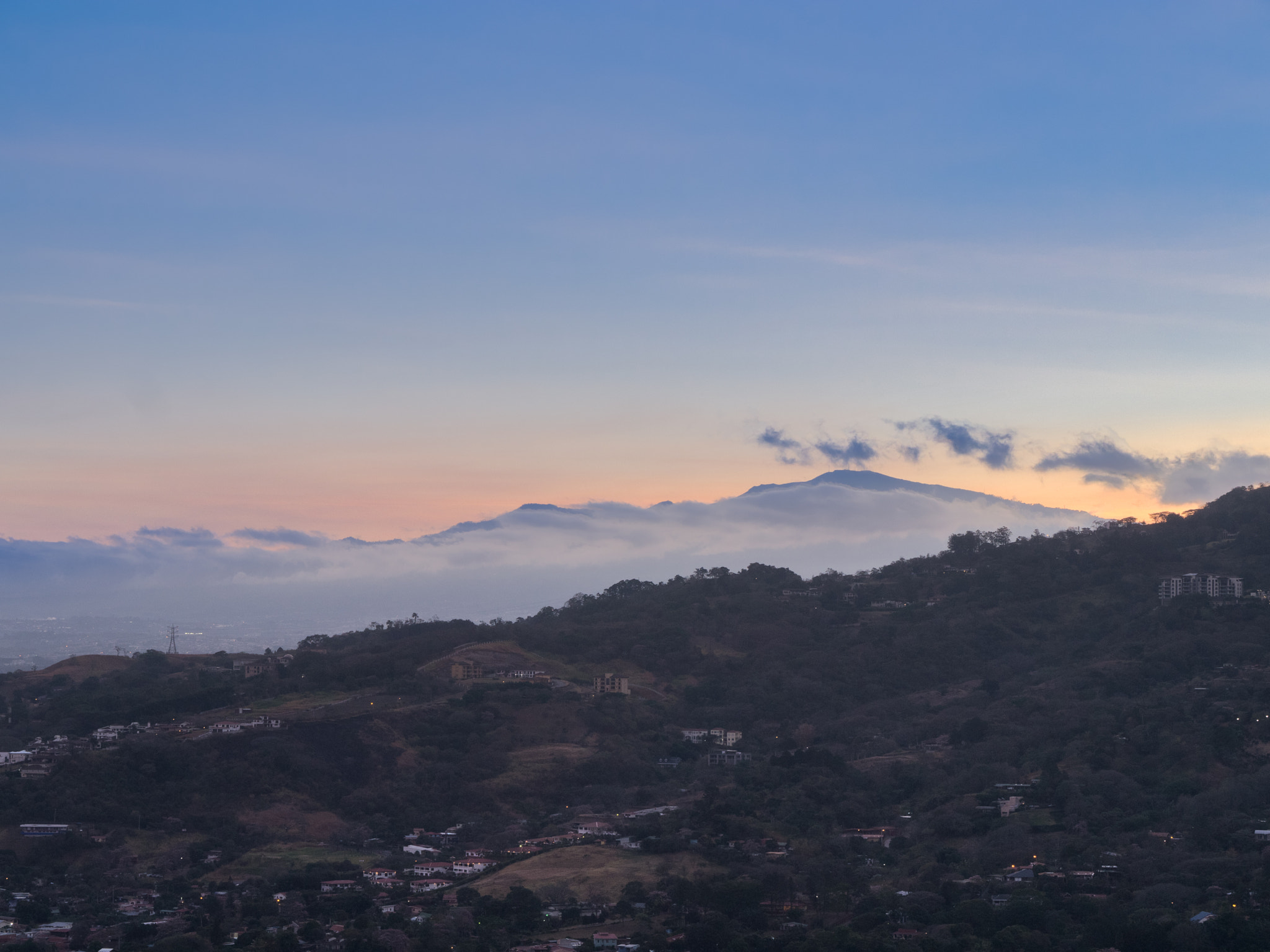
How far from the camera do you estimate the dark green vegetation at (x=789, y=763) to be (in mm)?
32688

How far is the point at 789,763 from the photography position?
4669 centimetres

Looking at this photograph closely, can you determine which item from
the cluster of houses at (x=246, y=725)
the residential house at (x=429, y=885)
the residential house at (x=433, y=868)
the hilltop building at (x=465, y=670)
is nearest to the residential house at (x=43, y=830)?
the cluster of houses at (x=246, y=725)

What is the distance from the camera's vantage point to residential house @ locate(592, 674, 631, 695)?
57688 millimetres

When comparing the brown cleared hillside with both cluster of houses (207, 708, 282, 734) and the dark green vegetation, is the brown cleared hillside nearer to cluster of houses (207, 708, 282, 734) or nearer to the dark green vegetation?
the dark green vegetation

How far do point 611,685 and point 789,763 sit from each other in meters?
13.0

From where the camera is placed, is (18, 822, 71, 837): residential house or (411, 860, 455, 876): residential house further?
(18, 822, 71, 837): residential house

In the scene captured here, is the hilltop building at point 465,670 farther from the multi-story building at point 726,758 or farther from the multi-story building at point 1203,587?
the multi-story building at point 1203,587

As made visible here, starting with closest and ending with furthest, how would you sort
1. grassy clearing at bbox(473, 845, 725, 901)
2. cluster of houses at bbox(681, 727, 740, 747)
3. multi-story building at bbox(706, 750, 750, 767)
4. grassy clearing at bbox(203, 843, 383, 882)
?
grassy clearing at bbox(473, 845, 725, 901) → grassy clearing at bbox(203, 843, 383, 882) → multi-story building at bbox(706, 750, 750, 767) → cluster of houses at bbox(681, 727, 740, 747)

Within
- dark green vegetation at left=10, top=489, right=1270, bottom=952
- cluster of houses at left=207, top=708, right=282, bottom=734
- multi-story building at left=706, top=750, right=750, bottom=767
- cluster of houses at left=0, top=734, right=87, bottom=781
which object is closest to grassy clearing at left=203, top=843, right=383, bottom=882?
dark green vegetation at left=10, top=489, right=1270, bottom=952

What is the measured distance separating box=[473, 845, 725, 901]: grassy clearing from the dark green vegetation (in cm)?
63

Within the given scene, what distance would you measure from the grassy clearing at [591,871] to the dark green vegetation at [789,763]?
0.63 metres

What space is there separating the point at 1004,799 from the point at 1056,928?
1083cm

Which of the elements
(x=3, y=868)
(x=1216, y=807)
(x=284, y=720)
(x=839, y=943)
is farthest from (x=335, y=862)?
(x=1216, y=807)

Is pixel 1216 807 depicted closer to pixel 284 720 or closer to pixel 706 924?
pixel 706 924
